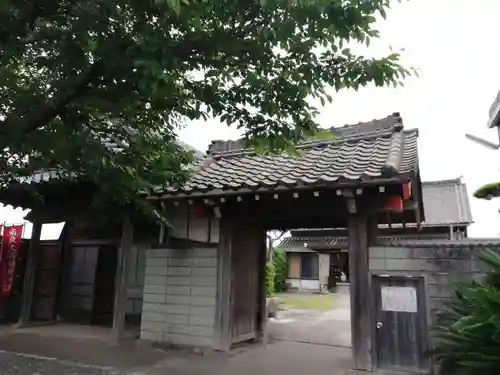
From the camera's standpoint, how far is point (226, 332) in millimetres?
7727

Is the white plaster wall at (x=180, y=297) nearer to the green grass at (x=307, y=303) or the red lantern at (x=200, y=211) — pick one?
the red lantern at (x=200, y=211)

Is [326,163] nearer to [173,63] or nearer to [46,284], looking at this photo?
[173,63]

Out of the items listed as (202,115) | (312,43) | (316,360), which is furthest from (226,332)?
(312,43)

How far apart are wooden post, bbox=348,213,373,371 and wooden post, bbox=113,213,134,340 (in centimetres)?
472

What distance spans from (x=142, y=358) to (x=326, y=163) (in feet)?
16.0

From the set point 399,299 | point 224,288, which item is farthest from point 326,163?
point 224,288

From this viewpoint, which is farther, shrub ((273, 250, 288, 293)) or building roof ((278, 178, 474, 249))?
shrub ((273, 250, 288, 293))

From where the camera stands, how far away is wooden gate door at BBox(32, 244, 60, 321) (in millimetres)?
10820

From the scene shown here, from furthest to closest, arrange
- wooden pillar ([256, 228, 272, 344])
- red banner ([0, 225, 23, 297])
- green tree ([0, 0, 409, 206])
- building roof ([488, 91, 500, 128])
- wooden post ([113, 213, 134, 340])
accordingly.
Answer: red banner ([0, 225, 23, 297])
wooden pillar ([256, 228, 272, 344])
wooden post ([113, 213, 134, 340])
building roof ([488, 91, 500, 128])
green tree ([0, 0, 409, 206])

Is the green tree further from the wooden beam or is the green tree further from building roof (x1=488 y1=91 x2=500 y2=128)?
building roof (x1=488 y1=91 x2=500 y2=128)

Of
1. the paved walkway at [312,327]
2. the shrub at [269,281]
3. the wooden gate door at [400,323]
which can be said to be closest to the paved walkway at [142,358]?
the wooden gate door at [400,323]

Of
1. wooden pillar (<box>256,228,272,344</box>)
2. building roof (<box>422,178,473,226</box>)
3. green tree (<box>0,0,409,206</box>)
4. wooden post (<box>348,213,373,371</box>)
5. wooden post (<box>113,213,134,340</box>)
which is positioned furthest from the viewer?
building roof (<box>422,178,473,226</box>)

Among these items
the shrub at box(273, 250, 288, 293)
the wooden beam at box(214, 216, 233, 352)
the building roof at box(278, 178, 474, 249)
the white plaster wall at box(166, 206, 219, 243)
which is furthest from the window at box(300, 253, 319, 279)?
the wooden beam at box(214, 216, 233, 352)

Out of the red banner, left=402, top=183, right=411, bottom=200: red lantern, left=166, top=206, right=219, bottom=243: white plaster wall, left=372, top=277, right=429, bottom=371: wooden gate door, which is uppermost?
left=402, top=183, right=411, bottom=200: red lantern
